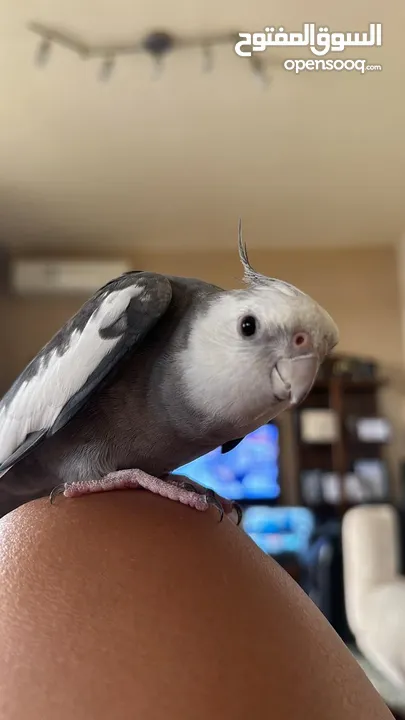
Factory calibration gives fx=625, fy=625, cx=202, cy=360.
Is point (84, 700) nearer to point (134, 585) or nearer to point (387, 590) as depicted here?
point (134, 585)

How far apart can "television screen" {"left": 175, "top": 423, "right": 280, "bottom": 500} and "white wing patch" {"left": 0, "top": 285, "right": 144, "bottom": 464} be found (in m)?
2.89

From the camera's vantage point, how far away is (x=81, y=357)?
507 mm

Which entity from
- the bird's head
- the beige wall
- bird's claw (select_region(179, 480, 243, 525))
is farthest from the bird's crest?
the beige wall

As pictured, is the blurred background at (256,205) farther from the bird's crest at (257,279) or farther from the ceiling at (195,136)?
the bird's crest at (257,279)

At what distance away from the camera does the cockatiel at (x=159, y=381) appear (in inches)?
18.5

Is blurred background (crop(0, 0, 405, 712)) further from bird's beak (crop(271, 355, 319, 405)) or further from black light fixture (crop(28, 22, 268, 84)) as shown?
bird's beak (crop(271, 355, 319, 405))

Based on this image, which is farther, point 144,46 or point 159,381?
point 144,46

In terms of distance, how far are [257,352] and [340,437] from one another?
120 inches

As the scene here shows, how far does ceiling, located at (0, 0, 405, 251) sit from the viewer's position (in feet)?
6.23

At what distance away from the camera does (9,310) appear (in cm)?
374

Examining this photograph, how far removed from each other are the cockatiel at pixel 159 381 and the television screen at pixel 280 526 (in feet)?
9.20

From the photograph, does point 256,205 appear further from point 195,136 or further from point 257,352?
point 257,352

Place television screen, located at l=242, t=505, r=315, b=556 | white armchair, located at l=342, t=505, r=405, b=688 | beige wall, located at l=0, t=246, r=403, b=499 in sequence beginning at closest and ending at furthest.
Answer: white armchair, located at l=342, t=505, r=405, b=688
television screen, located at l=242, t=505, r=315, b=556
beige wall, located at l=0, t=246, r=403, b=499

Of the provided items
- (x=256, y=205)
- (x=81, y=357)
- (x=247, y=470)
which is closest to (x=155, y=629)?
(x=81, y=357)
